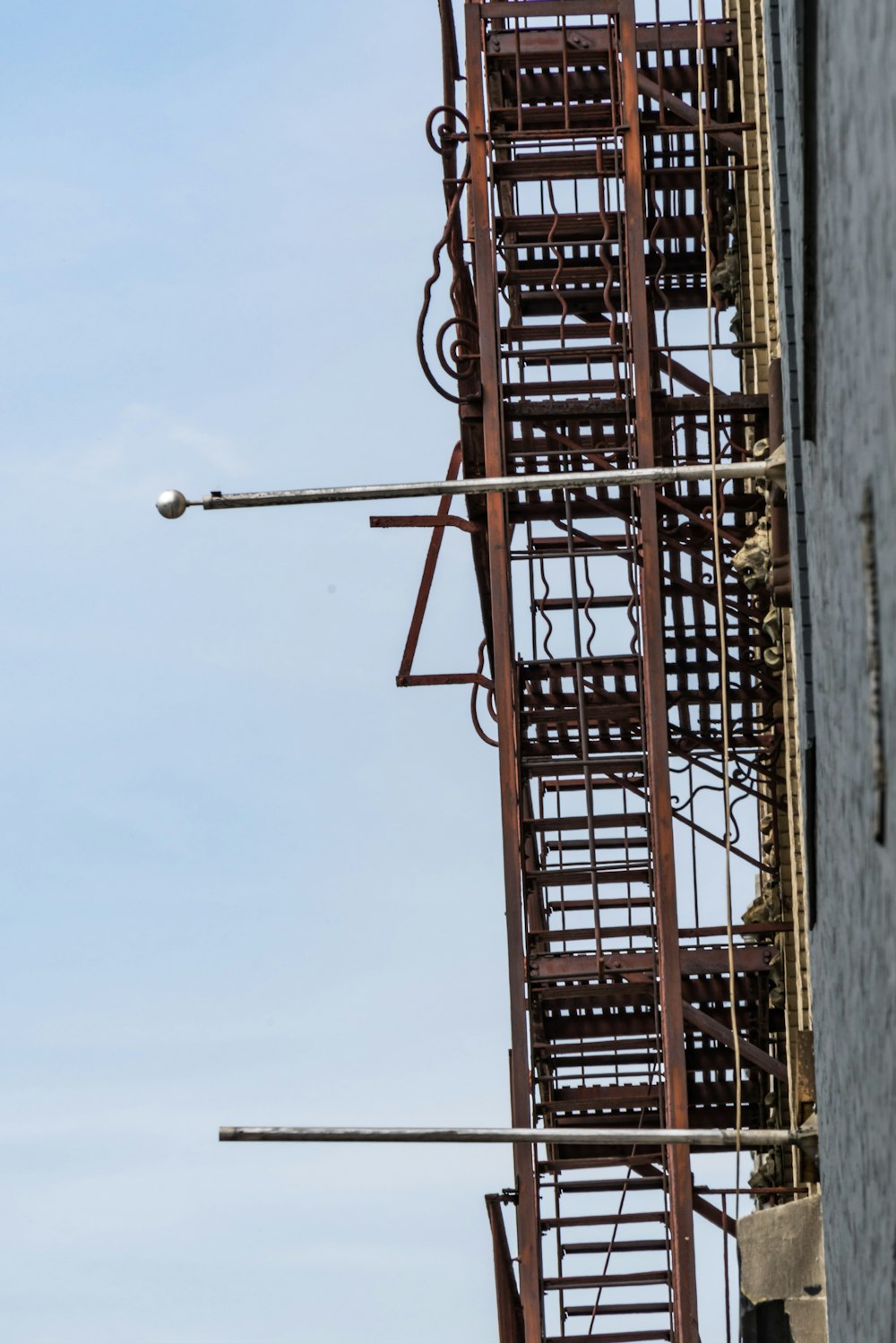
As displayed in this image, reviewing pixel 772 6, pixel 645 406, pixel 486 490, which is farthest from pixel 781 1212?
pixel 645 406

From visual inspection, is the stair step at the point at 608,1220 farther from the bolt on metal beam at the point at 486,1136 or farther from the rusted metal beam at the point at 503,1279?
the bolt on metal beam at the point at 486,1136

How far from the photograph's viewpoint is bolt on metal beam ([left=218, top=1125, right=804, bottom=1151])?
424 inches

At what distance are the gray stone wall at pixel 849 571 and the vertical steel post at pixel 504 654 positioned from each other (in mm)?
8171

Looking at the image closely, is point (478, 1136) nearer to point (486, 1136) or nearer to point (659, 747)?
point (486, 1136)

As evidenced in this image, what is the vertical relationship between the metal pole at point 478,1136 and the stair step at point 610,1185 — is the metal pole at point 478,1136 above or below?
above

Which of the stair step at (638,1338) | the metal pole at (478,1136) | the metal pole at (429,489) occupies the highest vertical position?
the metal pole at (429,489)

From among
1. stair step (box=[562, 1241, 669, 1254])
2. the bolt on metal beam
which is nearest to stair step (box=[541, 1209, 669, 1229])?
stair step (box=[562, 1241, 669, 1254])

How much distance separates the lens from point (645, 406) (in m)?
17.9

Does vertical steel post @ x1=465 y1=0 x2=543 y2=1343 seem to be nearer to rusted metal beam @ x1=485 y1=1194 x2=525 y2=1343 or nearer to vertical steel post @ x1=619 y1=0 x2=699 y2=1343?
rusted metal beam @ x1=485 y1=1194 x2=525 y2=1343

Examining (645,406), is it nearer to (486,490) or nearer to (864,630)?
(486,490)

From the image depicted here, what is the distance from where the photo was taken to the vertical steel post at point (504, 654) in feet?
56.0

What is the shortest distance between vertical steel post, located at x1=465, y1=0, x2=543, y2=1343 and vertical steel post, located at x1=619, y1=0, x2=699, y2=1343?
3.27ft

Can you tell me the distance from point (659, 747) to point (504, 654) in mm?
1327

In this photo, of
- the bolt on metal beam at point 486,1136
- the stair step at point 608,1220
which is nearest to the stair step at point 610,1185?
the stair step at point 608,1220
